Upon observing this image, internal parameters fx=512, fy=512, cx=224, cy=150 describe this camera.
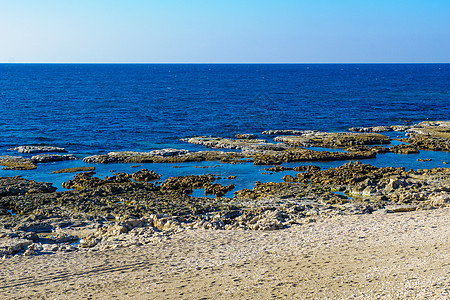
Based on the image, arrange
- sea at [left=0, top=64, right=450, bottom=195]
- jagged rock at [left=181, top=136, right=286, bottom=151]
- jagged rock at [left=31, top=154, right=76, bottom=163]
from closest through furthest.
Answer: sea at [left=0, top=64, right=450, bottom=195] → jagged rock at [left=31, top=154, right=76, bottom=163] → jagged rock at [left=181, top=136, right=286, bottom=151]

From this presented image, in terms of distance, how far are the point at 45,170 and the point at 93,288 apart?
105 ft

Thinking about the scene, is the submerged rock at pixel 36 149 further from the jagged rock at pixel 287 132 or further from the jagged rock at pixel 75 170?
the jagged rock at pixel 287 132

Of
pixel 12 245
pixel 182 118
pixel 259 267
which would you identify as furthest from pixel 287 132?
pixel 12 245

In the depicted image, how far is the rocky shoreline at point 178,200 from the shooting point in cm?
2941

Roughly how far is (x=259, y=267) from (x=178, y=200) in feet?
49.0

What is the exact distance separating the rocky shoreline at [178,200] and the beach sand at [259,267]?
77.8 inches

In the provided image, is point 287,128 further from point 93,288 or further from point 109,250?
point 93,288

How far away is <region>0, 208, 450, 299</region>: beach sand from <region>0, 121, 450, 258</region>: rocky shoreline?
1.98m

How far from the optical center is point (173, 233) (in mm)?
29078

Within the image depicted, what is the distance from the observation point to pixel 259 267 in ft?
76.4

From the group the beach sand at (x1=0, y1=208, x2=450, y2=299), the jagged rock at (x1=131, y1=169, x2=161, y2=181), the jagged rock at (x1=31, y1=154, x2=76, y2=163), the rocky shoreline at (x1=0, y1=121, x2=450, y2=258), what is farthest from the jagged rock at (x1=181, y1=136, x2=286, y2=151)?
the beach sand at (x1=0, y1=208, x2=450, y2=299)

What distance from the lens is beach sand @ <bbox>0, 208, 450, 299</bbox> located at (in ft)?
67.3

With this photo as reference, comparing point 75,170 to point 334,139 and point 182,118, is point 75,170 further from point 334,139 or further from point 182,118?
point 182,118

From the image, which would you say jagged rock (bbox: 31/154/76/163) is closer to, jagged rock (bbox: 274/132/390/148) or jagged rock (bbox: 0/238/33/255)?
jagged rock (bbox: 274/132/390/148)
